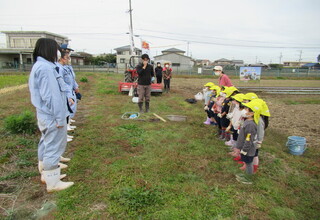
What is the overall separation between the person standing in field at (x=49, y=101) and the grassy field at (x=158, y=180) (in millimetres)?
522

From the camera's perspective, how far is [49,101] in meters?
2.32

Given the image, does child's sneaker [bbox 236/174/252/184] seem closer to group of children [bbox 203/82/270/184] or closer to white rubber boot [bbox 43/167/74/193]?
group of children [bbox 203/82/270/184]

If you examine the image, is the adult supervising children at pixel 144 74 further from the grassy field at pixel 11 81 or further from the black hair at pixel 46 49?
the grassy field at pixel 11 81

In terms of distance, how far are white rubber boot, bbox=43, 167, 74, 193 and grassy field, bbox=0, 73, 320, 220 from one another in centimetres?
9

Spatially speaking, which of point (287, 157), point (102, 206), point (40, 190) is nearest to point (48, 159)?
point (40, 190)

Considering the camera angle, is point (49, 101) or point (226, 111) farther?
point (226, 111)

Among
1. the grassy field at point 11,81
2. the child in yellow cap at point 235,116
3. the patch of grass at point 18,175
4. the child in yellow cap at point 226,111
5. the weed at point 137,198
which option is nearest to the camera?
the weed at point 137,198

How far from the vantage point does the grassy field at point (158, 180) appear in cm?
239

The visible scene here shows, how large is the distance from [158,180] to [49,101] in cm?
172

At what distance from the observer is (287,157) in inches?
154

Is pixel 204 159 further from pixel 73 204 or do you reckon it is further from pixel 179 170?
pixel 73 204

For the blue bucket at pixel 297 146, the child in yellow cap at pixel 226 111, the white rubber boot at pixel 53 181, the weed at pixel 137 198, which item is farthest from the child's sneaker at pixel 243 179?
the white rubber boot at pixel 53 181

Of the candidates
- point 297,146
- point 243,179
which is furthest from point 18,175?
point 297,146

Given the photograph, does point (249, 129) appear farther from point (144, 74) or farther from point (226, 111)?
point (144, 74)
